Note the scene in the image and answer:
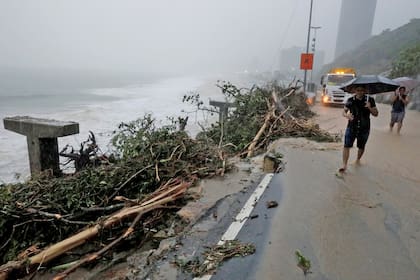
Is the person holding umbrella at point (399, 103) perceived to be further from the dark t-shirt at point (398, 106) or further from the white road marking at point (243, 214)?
the white road marking at point (243, 214)

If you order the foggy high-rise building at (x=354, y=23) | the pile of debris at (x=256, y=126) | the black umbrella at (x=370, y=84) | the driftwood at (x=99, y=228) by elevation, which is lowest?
the driftwood at (x=99, y=228)

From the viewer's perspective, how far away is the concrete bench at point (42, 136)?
8.99m

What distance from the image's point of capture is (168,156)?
662 cm

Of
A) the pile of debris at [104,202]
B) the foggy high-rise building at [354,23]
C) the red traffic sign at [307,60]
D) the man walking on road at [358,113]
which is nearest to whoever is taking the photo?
the pile of debris at [104,202]

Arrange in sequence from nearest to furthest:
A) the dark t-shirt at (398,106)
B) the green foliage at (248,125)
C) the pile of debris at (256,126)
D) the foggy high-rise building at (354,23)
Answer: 1. the pile of debris at (256,126)
2. the green foliage at (248,125)
3. the dark t-shirt at (398,106)
4. the foggy high-rise building at (354,23)

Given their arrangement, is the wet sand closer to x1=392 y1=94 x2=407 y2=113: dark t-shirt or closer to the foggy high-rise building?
x1=392 y1=94 x2=407 y2=113: dark t-shirt

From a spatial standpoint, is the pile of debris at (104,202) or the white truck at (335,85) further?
the white truck at (335,85)

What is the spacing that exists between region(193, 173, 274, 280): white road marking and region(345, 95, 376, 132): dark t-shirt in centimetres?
218

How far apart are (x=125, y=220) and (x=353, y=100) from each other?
5.18 m

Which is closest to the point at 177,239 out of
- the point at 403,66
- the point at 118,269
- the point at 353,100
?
the point at 118,269

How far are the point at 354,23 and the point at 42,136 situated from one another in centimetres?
14340

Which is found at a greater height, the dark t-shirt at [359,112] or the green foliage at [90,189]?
the dark t-shirt at [359,112]

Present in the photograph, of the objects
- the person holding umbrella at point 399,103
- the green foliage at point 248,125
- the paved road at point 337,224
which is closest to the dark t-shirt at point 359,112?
the paved road at point 337,224

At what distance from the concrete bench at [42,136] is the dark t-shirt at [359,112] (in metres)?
7.95
